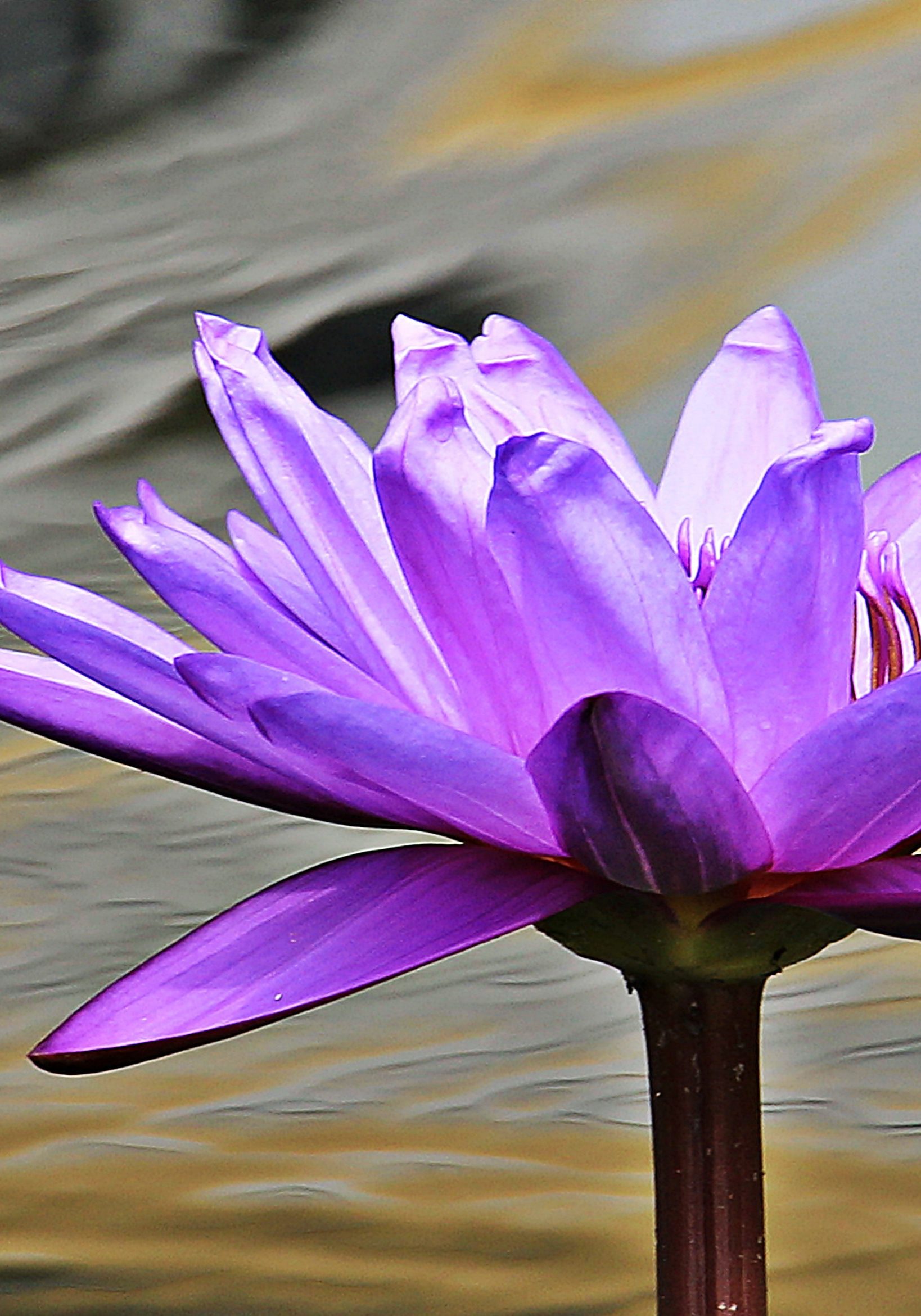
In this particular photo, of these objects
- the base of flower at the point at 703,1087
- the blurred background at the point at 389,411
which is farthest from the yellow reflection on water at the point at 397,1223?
the base of flower at the point at 703,1087

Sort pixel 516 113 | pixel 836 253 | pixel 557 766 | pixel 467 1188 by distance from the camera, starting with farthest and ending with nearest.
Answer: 1. pixel 516 113
2. pixel 836 253
3. pixel 467 1188
4. pixel 557 766

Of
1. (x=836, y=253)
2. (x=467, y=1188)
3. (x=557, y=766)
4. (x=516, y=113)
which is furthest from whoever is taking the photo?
(x=516, y=113)

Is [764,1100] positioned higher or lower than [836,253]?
lower

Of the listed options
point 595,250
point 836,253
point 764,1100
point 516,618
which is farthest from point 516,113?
point 516,618

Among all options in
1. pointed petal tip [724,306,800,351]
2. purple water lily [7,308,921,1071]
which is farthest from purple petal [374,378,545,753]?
pointed petal tip [724,306,800,351]

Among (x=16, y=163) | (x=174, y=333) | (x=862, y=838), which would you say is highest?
(x=16, y=163)

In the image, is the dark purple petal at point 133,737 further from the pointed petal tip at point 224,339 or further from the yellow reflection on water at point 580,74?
the yellow reflection on water at point 580,74

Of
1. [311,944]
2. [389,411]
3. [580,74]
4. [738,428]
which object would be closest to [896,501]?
[738,428]

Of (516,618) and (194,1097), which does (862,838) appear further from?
(194,1097)
